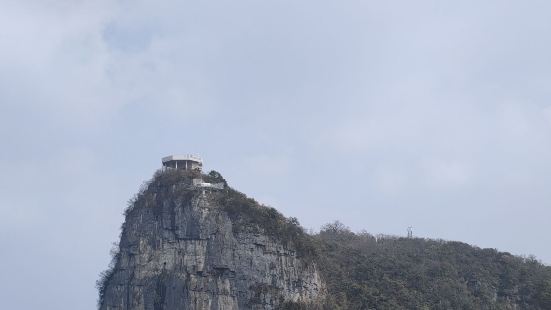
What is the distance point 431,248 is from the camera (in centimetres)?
9725

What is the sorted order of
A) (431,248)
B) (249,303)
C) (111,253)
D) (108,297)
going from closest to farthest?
(249,303) → (108,297) → (111,253) → (431,248)

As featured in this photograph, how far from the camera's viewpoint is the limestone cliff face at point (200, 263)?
77188 millimetres

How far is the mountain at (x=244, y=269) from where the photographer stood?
7775cm

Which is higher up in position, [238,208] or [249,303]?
[238,208]

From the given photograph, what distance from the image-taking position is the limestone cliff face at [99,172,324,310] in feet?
253

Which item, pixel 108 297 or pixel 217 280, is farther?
pixel 108 297

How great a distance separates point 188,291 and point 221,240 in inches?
203

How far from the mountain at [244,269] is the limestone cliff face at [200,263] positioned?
0.08m

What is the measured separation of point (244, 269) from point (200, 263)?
363 cm

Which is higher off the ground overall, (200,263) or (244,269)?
(200,263)

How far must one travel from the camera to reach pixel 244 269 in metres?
78.0

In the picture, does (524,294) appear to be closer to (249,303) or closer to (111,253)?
(249,303)

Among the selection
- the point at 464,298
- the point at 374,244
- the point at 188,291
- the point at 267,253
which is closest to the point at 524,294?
the point at 464,298

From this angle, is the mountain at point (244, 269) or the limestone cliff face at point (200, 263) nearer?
the limestone cliff face at point (200, 263)
